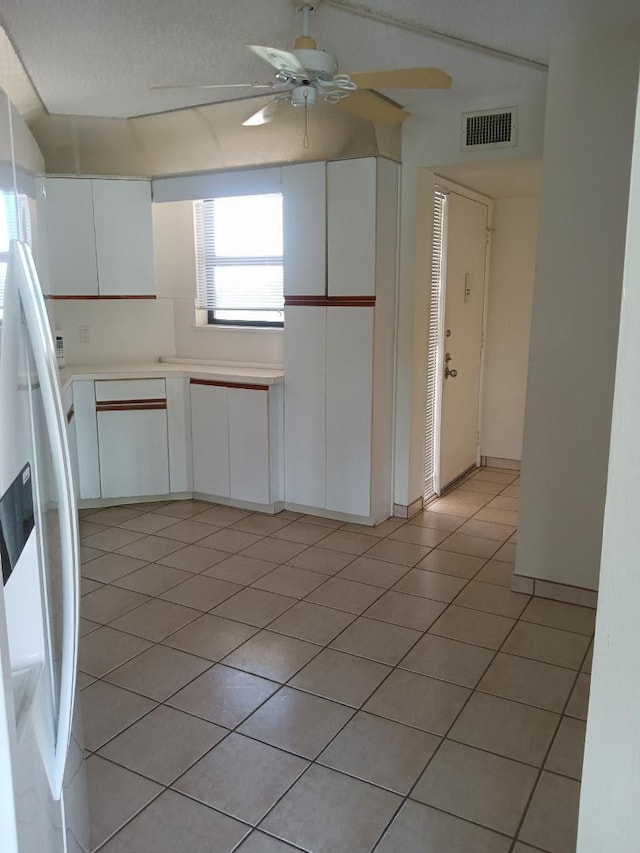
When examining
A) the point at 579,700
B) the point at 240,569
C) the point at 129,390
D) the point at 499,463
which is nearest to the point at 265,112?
the point at 129,390

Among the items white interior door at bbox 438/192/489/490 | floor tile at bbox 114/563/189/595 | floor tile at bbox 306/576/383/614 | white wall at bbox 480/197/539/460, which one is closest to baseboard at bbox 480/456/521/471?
white wall at bbox 480/197/539/460

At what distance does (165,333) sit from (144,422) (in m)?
0.90

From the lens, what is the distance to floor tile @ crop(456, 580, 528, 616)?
3.29 m

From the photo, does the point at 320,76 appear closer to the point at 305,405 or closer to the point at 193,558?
the point at 305,405

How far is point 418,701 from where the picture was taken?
2.54 metres

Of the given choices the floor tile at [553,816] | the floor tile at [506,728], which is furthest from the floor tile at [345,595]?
the floor tile at [553,816]

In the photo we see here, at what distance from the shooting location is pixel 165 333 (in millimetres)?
5301

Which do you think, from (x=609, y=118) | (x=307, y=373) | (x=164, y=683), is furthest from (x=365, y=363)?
(x=164, y=683)

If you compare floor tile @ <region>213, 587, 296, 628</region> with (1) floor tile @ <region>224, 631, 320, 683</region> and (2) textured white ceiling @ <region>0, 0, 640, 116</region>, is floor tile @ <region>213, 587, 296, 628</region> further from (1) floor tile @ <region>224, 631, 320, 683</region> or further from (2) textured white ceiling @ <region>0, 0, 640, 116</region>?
(2) textured white ceiling @ <region>0, 0, 640, 116</region>

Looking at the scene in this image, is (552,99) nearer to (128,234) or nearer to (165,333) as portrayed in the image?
(128,234)

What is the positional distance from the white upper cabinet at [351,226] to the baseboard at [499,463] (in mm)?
2474

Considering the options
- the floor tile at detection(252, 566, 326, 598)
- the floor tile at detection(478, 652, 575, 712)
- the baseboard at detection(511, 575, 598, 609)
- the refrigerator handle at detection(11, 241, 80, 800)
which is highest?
the refrigerator handle at detection(11, 241, 80, 800)

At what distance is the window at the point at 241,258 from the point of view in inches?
186

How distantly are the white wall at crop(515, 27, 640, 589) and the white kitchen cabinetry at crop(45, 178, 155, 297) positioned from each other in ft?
9.33
